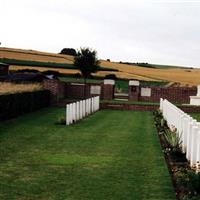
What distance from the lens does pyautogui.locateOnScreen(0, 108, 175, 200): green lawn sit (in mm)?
8578

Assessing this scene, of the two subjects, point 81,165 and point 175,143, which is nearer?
point 81,165

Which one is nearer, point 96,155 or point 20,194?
point 20,194

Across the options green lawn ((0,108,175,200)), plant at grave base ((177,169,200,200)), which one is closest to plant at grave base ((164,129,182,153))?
green lawn ((0,108,175,200))

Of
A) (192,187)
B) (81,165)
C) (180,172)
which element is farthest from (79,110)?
(192,187)

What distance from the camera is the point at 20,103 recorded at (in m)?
23.1

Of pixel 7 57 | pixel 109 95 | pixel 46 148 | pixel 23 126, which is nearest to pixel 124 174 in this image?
pixel 46 148

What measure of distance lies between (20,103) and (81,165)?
1247cm

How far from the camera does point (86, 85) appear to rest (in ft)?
130

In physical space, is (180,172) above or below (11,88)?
below

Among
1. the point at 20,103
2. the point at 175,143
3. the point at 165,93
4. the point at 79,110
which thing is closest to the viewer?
the point at 175,143

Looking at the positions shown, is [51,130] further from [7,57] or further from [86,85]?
[7,57]

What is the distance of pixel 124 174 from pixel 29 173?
5.31 ft

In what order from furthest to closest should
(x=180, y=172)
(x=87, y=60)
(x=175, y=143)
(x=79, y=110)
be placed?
1. (x=87, y=60)
2. (x=79, y=110)
3. (x=175, y=143)
4. (x=180, y=172)

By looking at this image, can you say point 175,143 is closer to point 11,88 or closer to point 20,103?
point 20,103
